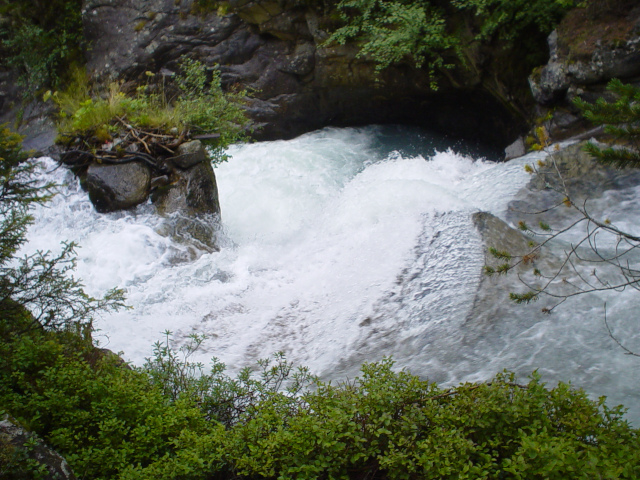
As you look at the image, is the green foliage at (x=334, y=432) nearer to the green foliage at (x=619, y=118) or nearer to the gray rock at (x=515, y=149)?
the green foliage at (x=619, y=118)

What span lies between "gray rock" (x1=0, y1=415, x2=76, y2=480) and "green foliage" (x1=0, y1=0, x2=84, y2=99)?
9033 mm

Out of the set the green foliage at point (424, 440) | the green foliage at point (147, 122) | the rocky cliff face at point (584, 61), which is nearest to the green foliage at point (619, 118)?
the green foliage at point (424, 440)

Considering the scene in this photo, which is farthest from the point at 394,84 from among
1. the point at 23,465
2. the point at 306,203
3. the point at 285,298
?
the point at 23,465

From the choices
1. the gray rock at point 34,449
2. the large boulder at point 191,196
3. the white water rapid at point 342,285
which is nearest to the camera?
the gray rock at point 34,449

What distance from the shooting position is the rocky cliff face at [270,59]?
29.5 feet

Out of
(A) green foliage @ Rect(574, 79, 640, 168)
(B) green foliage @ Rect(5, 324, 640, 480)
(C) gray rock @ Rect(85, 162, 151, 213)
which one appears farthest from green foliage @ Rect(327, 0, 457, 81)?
(B) green foliage @ Rect(5, 324, 640, 480)

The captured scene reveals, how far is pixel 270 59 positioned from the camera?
30.6 feet

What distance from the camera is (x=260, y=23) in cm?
911

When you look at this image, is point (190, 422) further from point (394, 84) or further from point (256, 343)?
point (394, 84)

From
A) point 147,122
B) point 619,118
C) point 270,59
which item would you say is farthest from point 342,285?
point 270,59

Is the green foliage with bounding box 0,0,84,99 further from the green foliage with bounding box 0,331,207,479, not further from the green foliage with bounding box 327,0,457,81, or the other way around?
the green foliage with bounding box 0,331,207,479

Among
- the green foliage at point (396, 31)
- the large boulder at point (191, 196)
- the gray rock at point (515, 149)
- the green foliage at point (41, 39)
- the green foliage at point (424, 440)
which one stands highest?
the green foliage at point (41, 39)

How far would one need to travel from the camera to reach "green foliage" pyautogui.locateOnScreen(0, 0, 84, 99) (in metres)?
9.43

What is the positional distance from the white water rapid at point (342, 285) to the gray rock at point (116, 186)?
173mm
